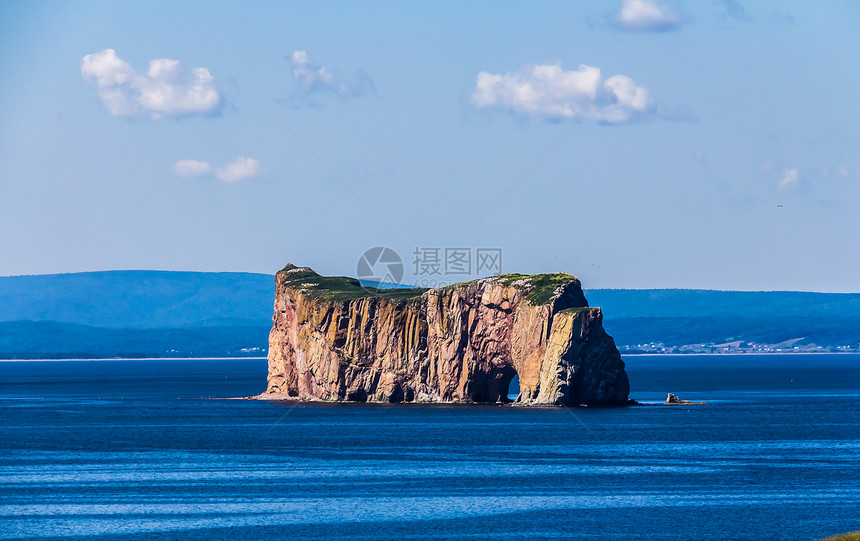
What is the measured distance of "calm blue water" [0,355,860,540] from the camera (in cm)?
6669

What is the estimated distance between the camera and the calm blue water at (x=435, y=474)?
66.7 m

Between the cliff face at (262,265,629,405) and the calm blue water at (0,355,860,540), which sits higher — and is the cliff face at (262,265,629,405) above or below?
above

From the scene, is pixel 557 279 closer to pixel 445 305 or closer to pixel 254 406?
pixel 445 305

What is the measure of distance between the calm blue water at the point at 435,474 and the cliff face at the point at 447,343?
169 inches

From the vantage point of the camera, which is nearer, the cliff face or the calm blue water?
the calm blue water

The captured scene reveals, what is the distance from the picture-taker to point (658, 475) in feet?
280

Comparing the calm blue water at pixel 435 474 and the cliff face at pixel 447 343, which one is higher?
the cliff face at pixel 447 343

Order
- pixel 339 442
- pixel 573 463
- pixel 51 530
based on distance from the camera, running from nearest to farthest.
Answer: pixel 51 530 → pixel 573 463 → pixel 339 442

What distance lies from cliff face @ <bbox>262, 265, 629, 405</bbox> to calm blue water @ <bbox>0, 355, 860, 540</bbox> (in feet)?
14.1

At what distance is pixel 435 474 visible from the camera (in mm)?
86625

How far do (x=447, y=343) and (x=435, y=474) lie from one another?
2239 inches

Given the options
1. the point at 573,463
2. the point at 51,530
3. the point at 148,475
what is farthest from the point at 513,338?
the point at 51,530

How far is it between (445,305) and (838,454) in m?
57.5

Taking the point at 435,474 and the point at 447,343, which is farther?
the point at 447,343
